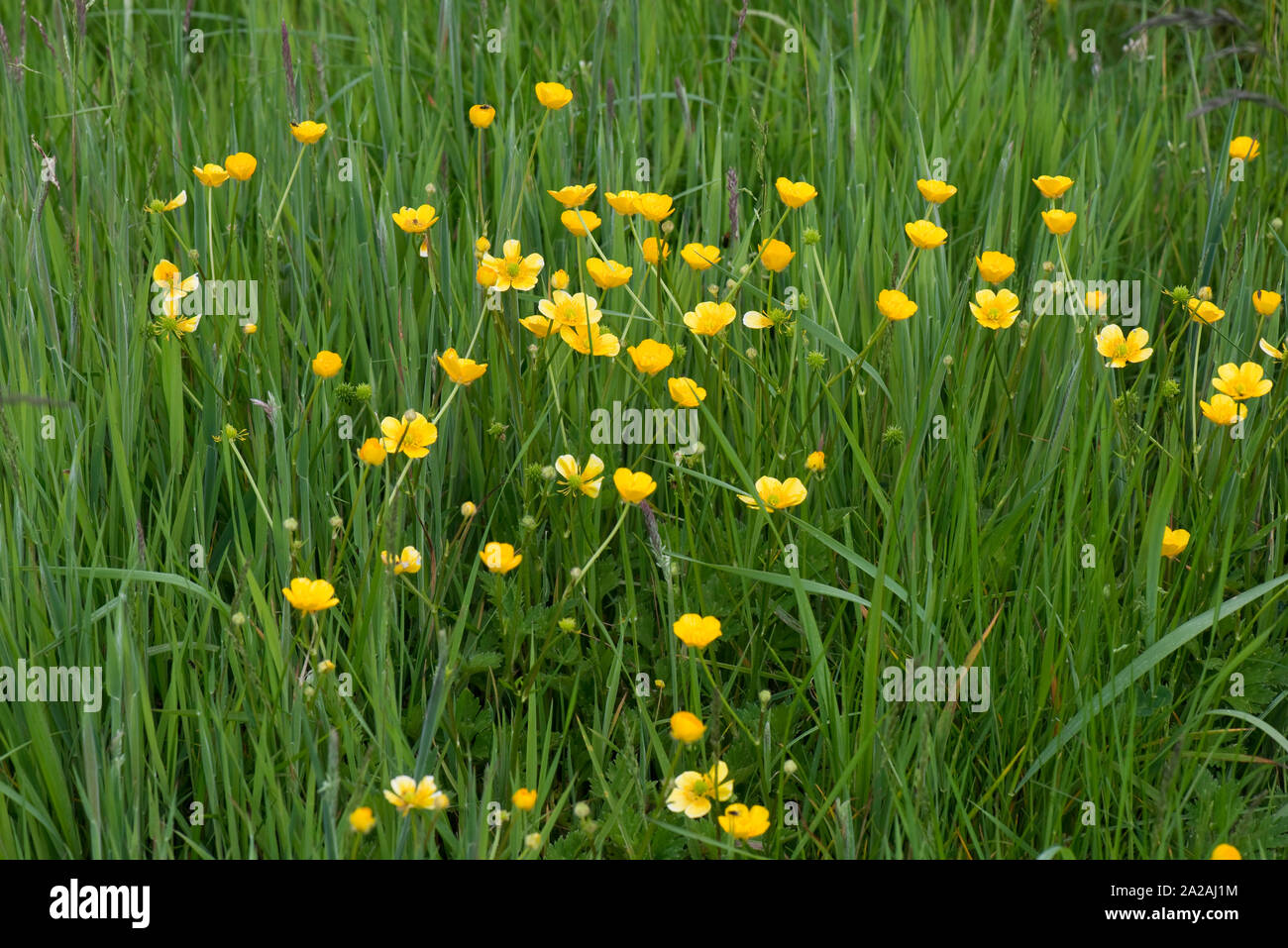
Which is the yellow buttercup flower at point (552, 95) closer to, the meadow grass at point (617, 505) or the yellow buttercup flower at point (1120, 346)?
the meadow grass at point (617, 505)

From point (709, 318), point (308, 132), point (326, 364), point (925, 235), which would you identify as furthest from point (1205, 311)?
point (308, 132)

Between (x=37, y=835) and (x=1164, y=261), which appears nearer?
(x=37, y=835)

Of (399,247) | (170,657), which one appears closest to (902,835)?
(170,657)

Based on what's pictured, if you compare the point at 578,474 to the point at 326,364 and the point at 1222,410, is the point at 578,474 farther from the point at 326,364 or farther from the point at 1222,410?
the point at 1222,410

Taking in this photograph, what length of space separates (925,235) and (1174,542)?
66 cm

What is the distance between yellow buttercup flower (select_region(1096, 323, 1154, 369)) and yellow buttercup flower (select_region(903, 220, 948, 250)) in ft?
1.12

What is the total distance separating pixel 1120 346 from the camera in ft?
6.87

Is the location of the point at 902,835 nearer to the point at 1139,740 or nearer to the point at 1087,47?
the point at 1139,740

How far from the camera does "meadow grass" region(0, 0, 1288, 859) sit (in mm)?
1645

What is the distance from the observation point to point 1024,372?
2.33 meters

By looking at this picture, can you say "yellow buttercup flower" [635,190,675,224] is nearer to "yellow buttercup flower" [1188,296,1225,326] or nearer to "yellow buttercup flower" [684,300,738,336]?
"yellow buttercup flower" [684,300,738,336]

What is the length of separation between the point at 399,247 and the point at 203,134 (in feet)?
2.58

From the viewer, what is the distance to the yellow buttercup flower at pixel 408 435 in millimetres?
1746

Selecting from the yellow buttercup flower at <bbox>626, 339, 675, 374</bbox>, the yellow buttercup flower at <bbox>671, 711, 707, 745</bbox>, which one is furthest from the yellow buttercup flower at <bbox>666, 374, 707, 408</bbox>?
the yellow buttercup flower at <bbox>671, 711, 707, 745</bbox>
